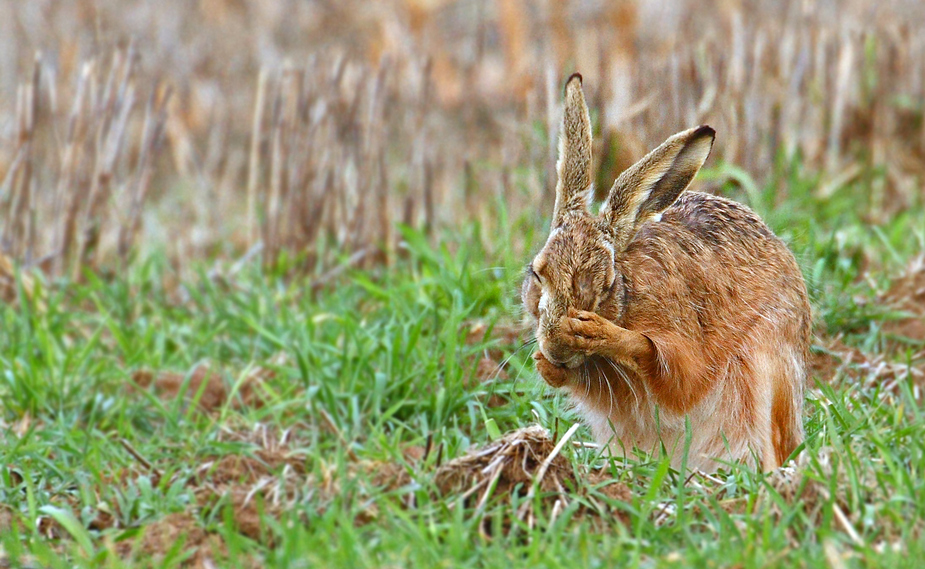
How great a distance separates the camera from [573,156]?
3561mm

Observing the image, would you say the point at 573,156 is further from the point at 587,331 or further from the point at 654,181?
the point at 587,331

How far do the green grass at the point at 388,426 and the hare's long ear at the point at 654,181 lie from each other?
2.40 ft

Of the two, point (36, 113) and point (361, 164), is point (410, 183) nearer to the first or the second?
point (361, 164)

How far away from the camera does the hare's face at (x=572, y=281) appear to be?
11.1 feet

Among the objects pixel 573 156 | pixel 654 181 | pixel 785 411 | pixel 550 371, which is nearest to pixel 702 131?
pixel 654 181

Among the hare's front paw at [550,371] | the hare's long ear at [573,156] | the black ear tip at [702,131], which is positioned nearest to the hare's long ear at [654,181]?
the black ear tip at [702,131]

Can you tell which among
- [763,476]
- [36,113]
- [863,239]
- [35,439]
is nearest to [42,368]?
[35,439]

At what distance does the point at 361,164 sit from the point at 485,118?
7.26 ft

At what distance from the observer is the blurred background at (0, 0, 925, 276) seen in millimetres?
5852

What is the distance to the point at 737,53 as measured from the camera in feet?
22.0

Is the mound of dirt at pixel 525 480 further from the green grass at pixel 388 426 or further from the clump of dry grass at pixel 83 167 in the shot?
the clump of dry grass at pixel 83 167

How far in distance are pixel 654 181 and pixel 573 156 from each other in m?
0.29

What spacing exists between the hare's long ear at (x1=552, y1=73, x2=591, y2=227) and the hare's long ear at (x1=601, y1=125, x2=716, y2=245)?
0.12 m

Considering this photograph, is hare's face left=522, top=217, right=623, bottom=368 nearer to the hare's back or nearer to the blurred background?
the hare's back
